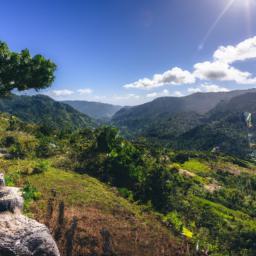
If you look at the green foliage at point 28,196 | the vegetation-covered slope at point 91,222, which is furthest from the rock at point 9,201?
the green foliage at point 28,196

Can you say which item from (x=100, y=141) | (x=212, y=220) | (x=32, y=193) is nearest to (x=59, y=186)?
(x=32, y=193)

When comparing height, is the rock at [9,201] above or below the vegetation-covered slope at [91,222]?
above

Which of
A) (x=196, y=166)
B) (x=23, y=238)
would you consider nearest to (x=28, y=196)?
(x=23, y=238)

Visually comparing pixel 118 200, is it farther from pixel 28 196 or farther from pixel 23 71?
pixel 23 71

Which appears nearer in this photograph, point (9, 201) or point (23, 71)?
point (9, 201)

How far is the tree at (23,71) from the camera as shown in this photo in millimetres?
31875

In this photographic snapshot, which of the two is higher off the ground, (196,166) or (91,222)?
(91,222)

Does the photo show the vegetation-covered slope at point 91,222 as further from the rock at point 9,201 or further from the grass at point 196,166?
the grass at point 196,166

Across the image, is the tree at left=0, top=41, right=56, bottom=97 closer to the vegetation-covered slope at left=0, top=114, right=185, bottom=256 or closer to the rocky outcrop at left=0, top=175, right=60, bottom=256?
the vegetation-covered slope at left=0, top=114, right=185, bottom=256

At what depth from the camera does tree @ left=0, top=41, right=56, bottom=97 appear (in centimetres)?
3188

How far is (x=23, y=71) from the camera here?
32781 mm

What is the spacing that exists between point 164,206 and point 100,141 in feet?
73.5

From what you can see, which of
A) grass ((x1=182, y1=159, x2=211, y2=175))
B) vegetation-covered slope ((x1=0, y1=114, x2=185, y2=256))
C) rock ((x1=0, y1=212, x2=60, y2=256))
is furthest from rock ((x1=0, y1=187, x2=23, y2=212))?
grass ((x1=182, y1=159, x2=211, y2=175))

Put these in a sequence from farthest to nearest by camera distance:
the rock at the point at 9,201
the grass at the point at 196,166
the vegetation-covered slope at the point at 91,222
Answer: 1. the grass at the point at 196,166
2. the vegetation-covered slope at the point at 91,222
3. the rock at the point at 9,201
